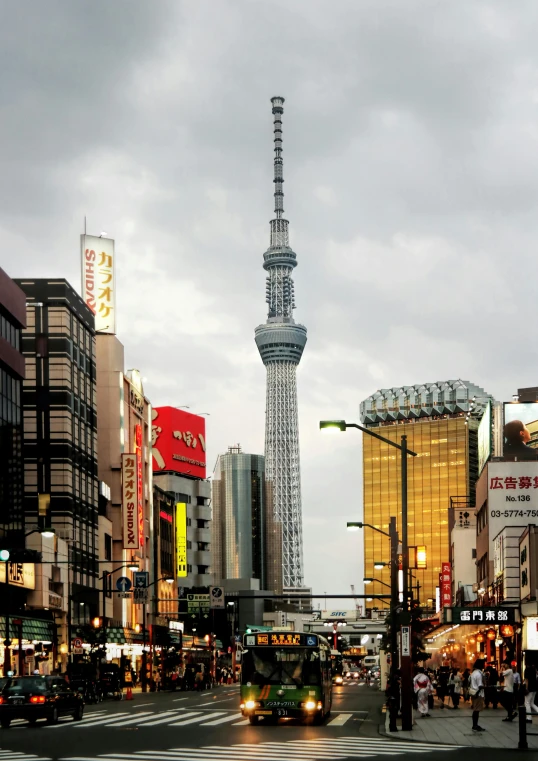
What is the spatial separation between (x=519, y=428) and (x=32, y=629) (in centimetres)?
4889

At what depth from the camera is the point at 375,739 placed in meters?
34.5

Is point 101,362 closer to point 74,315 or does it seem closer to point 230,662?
point 74,315

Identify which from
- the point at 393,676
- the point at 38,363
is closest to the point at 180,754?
→ the point at 393,676

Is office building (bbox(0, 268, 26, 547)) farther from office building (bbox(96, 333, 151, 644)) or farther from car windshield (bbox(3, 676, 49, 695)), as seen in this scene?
car windshield (bbox(3, 676, 49, 695))

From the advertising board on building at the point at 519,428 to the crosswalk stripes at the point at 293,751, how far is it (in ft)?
255

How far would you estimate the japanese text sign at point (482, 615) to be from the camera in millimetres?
54750

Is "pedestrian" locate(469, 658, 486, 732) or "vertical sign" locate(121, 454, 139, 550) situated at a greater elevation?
"vertical sign" locate(121, 454, 139, 550)

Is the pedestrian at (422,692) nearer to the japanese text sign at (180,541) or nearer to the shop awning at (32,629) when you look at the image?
the shop awning at (32,629)

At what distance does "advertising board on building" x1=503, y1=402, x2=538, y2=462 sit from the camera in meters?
109

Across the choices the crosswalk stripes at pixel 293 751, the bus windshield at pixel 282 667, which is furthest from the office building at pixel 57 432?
the crosswalk stripes at pixel 293 751

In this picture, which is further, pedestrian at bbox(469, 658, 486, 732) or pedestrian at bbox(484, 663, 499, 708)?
pedestrian at bbox(484, 663, 499, 708)

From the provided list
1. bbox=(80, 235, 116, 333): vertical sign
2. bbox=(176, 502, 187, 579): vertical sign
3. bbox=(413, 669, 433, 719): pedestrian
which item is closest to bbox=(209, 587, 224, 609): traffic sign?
bbox=(80, 235, 116, 333): vertical sign

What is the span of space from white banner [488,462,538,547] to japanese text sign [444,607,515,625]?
36.9 m

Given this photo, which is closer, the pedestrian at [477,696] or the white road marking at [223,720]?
the pedestrian at [477,696]
